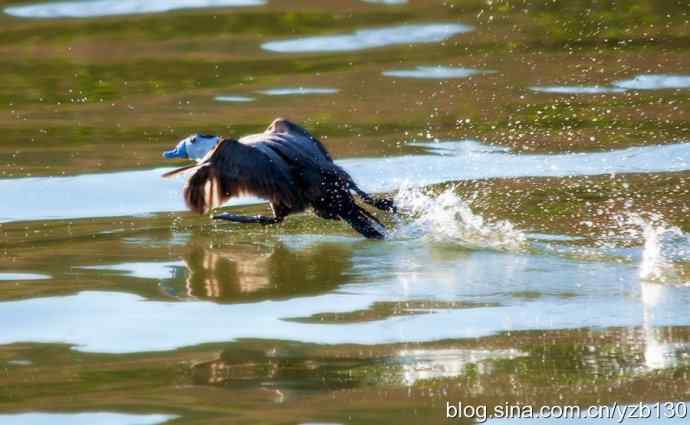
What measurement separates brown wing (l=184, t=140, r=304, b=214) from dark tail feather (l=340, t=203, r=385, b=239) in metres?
0.40

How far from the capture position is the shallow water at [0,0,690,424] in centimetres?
496

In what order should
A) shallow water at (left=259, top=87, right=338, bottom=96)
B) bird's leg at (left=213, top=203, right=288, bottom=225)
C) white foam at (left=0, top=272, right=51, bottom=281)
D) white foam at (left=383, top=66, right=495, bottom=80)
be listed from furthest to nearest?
white foam at (left=383, top=66, right=495, bottom=80), shallow water at (left=259, top=87, right=338, bottom=96), bird's leg at (left=213, top=203, right=288, bottom=225), white foam at (left=0, top=272, right=51, bottom=281)

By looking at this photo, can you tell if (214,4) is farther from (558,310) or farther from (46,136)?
(558,310)

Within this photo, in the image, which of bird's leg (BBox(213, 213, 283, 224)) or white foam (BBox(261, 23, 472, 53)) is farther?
white foam (BBox(261, 23, 472, 53))

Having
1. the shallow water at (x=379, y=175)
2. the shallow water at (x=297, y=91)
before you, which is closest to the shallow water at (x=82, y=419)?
the shallow water at (x=379, y=175)

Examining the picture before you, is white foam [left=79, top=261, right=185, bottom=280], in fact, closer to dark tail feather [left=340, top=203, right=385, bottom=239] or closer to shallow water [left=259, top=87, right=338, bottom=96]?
dark tail feather [left=340, top=203, right=385, bottom=239]

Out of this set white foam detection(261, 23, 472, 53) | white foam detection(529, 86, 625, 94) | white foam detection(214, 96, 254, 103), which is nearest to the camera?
white foam detection(529, 86, 625, 94)

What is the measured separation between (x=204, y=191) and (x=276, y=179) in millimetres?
361

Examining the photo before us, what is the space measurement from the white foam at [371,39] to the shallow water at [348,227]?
1.4 inches

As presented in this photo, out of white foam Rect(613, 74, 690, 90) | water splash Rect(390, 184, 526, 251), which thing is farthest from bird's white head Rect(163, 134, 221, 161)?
white foam Rect(613, 74, 690, 90)

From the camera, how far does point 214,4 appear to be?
12.6 metres

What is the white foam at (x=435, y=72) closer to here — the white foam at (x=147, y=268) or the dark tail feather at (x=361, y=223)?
the dark tail feather at (x=361, y=223)

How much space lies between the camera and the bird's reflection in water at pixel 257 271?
621 cm

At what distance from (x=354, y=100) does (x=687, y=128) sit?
7.28 ft
